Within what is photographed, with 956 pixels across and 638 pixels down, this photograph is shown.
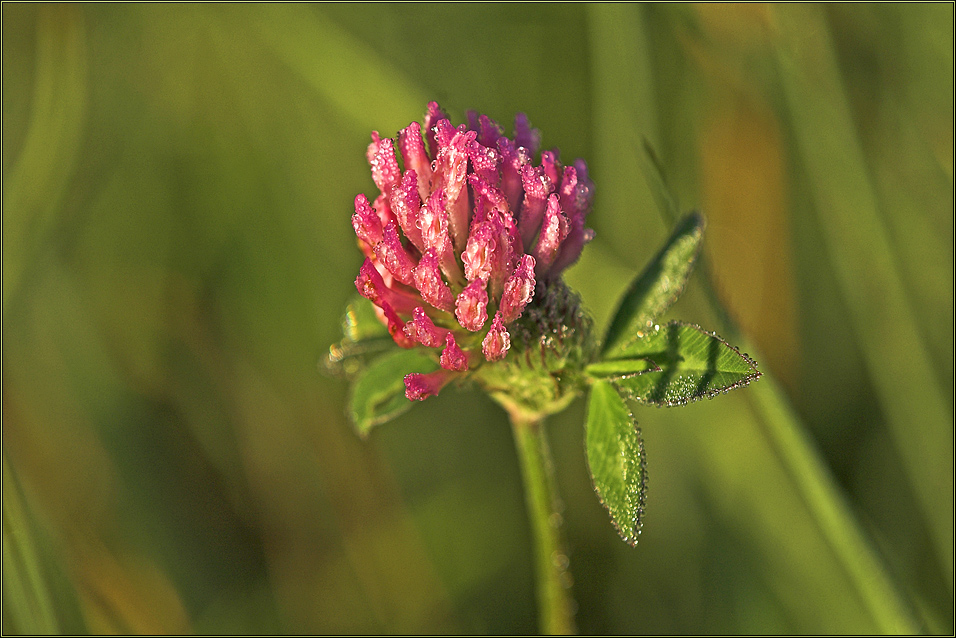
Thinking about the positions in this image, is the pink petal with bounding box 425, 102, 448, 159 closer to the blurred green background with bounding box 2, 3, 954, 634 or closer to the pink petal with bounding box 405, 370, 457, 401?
the pink petal with bounding box 405, 370, 457, 401

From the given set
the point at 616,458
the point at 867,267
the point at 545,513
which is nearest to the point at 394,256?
the point at 616,458

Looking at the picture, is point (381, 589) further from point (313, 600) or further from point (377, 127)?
point (377, 127)

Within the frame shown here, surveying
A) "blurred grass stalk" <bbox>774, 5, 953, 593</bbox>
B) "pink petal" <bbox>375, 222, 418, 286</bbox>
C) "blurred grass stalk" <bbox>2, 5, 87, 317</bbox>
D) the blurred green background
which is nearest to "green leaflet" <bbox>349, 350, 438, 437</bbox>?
"pink petal" <bbox>375, 222, 418, 286</bbox>

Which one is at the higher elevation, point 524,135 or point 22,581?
point 524,135

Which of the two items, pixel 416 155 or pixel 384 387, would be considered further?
pixel 384 387

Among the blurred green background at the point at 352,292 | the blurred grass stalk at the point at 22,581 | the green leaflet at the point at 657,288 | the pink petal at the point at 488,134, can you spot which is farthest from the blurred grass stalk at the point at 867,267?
the blurred grass stalk at the point at 22,581

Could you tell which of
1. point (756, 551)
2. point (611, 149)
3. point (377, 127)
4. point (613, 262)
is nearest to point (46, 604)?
point (377, 127)

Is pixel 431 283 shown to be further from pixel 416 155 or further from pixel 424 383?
pixel 416 155
